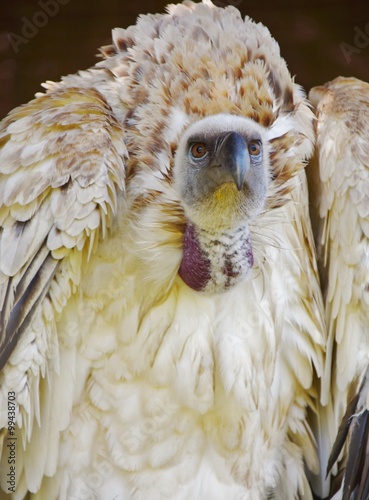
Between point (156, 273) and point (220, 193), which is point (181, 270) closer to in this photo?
point (156, 273)

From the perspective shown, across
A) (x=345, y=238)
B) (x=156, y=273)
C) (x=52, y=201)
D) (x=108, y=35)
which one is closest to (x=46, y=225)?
(x=52, y=201)

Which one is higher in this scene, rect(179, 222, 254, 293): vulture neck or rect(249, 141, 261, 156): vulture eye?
rect(249, 141, 261, 156): vulture eye

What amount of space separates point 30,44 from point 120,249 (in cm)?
148

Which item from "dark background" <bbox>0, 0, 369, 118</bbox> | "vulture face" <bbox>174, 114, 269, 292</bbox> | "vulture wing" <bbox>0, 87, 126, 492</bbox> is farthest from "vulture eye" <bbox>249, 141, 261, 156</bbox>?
"dark background" <bbox>0, 0, 369, 118</bbox>

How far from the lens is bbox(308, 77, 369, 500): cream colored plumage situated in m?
2.38

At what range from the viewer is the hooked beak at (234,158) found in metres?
2.02

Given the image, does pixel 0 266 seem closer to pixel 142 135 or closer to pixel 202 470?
pixel 142 135

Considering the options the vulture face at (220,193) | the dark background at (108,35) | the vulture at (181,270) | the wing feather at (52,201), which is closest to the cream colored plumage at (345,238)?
the vulture at (181,270)

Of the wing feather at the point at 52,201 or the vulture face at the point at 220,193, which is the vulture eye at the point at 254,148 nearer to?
the vulture face at the point at 220,193

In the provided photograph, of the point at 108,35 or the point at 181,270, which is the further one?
the point at 108,35

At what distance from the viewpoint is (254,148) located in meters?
2.13

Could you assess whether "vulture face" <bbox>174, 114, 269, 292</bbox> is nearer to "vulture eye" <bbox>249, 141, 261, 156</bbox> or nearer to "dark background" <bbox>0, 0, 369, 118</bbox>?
"vulture eye" <bbox>249, 141, 261, 156</bbox>

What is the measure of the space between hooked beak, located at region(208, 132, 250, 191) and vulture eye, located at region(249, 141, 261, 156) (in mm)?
63

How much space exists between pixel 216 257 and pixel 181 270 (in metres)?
0.13
